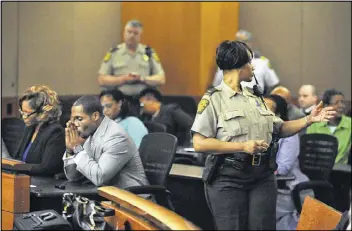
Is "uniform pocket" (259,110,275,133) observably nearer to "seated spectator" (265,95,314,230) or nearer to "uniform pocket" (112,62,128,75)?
"seated spectator" (265,95,314,230)

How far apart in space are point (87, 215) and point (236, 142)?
1.34 metres

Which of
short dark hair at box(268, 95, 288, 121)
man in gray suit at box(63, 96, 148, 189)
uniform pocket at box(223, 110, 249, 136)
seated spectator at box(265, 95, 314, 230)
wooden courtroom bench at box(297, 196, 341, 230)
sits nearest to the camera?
wooden courtroom bench at box(297, 196, 341, 230)

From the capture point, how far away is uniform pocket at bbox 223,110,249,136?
4.31 meters

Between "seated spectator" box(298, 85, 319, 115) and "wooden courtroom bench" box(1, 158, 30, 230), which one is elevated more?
"seated spectator" box(298, 85, 319, 115)

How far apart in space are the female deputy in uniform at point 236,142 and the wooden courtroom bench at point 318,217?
0.96 meters

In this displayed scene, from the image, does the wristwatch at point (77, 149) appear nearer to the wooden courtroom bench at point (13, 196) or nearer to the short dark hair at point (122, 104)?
the wooden courtroom bench at point (13, 196)

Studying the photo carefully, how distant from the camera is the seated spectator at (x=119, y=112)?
701 cm

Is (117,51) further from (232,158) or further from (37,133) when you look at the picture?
(232,158)

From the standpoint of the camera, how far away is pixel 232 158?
4340 millimetres

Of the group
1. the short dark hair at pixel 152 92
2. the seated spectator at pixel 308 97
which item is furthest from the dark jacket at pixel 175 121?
the seated spectator at pixel 308 97

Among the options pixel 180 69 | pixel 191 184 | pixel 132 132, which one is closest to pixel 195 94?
pixel 180 69

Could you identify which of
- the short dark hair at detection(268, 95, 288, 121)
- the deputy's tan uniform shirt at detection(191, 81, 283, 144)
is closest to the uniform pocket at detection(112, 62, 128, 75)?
the short dark hair at detection(268, 95, 288, 121)

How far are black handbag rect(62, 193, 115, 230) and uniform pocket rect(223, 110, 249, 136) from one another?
1.19 metres

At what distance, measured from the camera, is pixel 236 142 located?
4273mm
